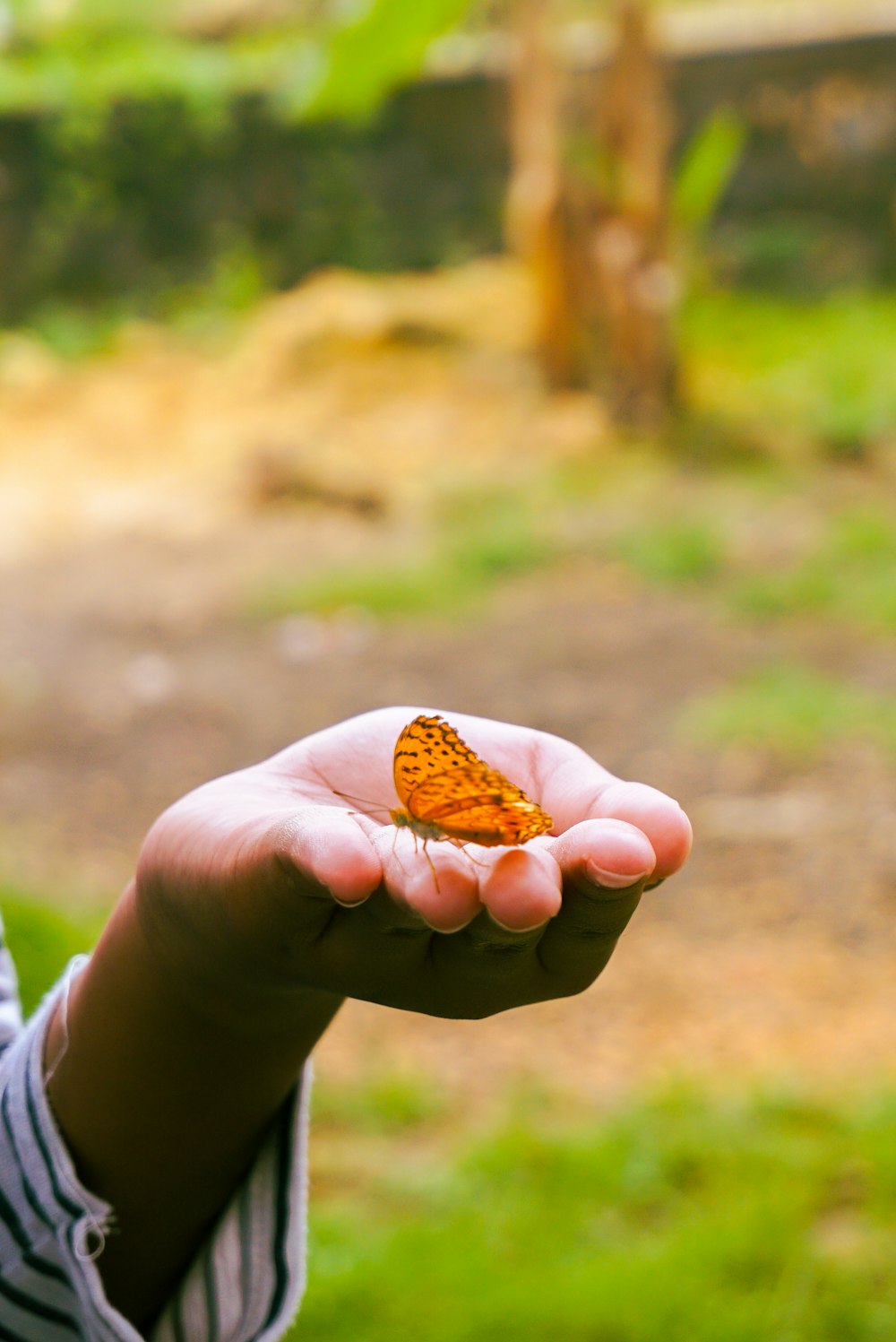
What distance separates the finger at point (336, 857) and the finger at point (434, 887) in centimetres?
1

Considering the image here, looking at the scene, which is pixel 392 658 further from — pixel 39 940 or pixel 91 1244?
pixel 91 1244

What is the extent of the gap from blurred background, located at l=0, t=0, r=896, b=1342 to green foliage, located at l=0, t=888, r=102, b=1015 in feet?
0.05

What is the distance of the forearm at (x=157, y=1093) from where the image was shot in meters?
0.91

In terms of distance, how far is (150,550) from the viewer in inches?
222

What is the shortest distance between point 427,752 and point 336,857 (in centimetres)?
15

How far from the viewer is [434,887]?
2.11 feet

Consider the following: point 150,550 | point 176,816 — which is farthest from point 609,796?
point 150,550

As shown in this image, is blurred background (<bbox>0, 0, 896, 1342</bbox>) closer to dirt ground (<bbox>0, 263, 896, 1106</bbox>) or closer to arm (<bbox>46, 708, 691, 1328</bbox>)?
dirt ground (<bbox>0, 263, 896, 1106</bbox>)

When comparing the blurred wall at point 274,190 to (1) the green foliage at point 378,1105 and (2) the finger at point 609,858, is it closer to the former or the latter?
(1) the green foliage at point 378,1105

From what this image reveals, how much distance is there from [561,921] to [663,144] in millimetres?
6112

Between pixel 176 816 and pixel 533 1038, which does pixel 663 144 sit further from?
pixel 176 816

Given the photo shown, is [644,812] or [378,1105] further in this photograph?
[378,1105]

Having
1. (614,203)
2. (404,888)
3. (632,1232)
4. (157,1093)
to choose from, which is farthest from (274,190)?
(404,888)

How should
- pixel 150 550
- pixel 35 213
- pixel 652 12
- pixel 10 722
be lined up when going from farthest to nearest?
pixel 35 213 < pixel 652 12 < pixel 150 550 < pixel 10 722
